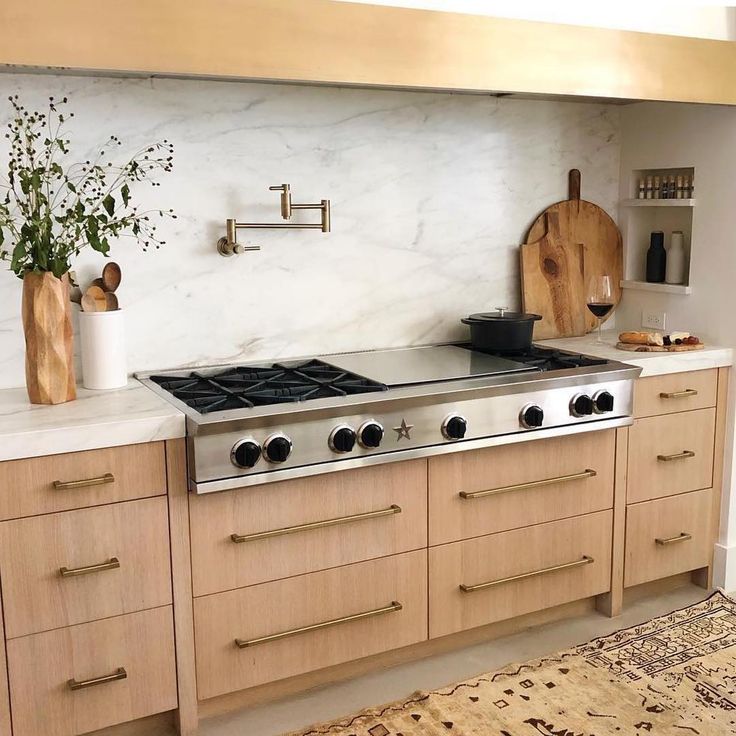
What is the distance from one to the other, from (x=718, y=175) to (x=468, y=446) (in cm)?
144

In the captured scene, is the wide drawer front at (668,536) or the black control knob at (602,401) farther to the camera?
the wide drawer front at (668,536)

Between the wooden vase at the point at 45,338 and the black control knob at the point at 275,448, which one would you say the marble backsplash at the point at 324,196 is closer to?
the wooden vase at the point at 45,338

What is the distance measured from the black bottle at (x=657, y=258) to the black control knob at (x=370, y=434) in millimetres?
1610

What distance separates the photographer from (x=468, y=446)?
2635 mm

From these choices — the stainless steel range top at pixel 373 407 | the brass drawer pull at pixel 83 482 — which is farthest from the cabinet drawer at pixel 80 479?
the stainless steel range top at pixel 373 407

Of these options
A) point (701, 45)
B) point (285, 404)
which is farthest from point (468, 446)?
point (701, 45)

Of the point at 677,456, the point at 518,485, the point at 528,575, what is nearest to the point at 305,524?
the point at 518,485

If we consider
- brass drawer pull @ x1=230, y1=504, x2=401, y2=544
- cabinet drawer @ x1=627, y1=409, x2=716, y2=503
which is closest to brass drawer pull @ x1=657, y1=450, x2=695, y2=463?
cabinet drawer @ x1=627, y1=409, x2=716, y2=503

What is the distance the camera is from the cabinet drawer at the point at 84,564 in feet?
7.14

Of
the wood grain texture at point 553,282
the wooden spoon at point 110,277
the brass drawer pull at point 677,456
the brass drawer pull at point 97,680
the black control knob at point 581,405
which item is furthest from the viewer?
the wood grain texture at point 553,282

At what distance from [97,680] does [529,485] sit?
1387 mm

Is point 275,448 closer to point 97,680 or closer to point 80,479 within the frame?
point 80,479

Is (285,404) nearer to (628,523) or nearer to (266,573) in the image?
(266,573)

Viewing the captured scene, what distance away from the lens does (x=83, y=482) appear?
219 cm
